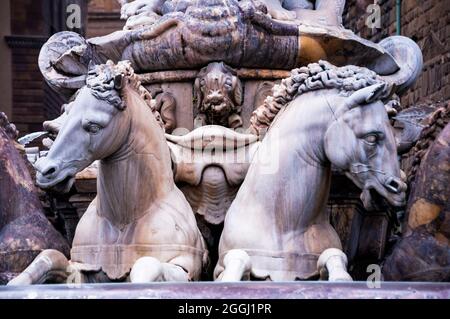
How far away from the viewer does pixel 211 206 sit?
11.2 metres

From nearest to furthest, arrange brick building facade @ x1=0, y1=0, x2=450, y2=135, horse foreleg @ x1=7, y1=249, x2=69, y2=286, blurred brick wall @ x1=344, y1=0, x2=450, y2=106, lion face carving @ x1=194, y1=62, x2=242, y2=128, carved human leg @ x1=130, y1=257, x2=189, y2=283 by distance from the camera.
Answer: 1. carved human leg @ x1=130, y1=257, x2=189, y2=283
2. horse foreleg @ x1=7, y1=249, x2=69, y2=286
3. lion face carving @ x1=194, y1=62, x2=242, y2=128
4. blurred brick wall @ x1=344, y1=0, x2=450, y2=106
5. brick building facade @ x1=0, y1=0, x2=450, y2=135

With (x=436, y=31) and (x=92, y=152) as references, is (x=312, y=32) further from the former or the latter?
(x=436, y=31)

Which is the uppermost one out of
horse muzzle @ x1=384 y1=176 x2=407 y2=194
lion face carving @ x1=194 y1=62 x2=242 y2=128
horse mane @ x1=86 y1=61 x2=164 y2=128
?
horse mane @ x1=86 y1=61 x2=164 y2=128

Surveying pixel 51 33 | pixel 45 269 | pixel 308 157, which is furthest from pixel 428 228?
pixel 51 33

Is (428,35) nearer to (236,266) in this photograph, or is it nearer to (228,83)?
(228,83)

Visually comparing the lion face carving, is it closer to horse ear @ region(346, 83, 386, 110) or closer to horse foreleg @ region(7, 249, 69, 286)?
horse ear @ region(346, 83, 386, 110)

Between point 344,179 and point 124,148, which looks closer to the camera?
point 124,148

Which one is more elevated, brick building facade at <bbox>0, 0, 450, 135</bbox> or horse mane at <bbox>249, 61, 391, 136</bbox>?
horse mane at <bbox>249, 61, 391, 136</bbox>

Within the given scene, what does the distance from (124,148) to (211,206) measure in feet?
2.91

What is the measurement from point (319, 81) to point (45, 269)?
1.81 metres

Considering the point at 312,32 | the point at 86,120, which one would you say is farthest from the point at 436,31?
the point at 86,120

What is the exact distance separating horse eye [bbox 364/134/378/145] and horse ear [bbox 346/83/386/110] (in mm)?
187

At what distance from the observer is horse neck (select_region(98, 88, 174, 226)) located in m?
10.5

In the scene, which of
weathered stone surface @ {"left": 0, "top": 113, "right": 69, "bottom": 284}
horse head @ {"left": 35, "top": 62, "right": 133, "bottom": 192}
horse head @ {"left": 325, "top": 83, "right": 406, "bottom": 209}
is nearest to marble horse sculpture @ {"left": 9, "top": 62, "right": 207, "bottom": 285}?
horse head @ {"left": 35, "top": 62, "right": 133, "bottom": 192}
